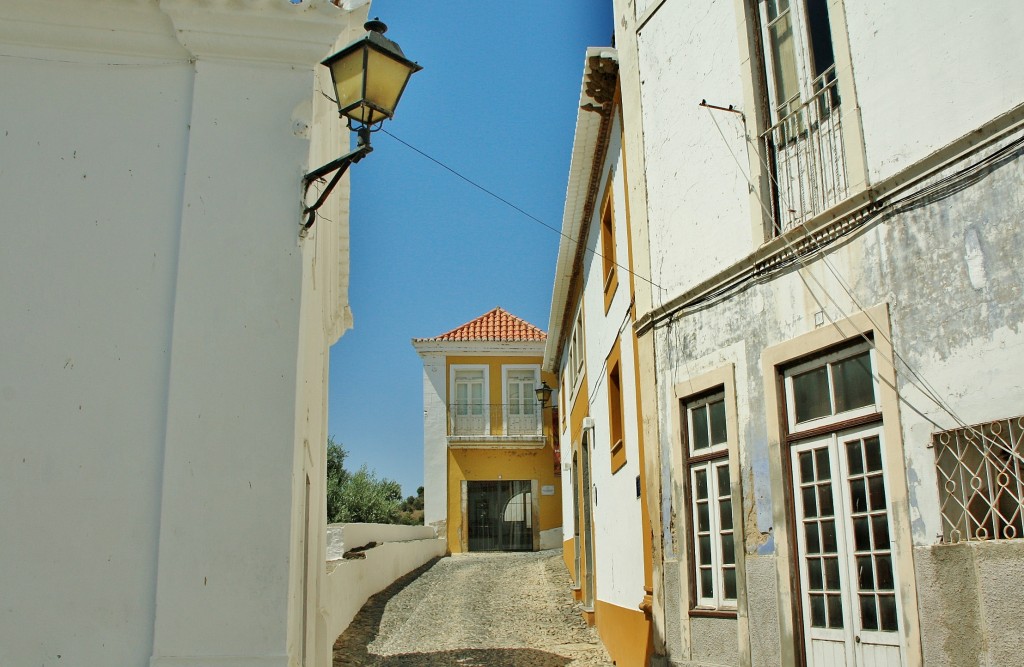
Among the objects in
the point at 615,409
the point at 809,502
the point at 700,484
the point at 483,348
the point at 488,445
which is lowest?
the point at 809,502

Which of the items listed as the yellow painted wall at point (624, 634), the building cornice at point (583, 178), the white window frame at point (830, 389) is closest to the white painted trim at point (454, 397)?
the building cornice at point (583, 178)

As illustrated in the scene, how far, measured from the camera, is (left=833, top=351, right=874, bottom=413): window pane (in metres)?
5.77

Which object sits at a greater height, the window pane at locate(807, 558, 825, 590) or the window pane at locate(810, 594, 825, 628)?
the window pane at locate(807, 558, 825, 590)

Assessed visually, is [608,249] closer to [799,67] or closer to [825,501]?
[799,67]

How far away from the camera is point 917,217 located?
5348mm

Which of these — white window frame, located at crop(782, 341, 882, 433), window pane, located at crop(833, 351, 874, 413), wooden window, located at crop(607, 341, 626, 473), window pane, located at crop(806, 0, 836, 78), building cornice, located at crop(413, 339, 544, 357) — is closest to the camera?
white window frame, located at crop(782, 341, 882, 433)

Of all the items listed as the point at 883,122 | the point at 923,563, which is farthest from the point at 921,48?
the point at 923,563

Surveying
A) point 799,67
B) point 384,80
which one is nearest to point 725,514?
point 799,67

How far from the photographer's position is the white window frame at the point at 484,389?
95.9 feet

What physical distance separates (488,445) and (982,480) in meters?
24.5

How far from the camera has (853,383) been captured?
19.4ft

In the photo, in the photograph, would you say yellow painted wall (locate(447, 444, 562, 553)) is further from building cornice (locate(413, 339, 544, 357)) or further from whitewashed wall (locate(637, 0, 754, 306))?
whitewashed wall (locate(637, 0, 754, 306))

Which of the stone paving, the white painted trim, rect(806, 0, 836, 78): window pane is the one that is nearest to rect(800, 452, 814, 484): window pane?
rect(806, 0, 836, 78): window pane

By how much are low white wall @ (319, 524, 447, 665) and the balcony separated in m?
4.70
